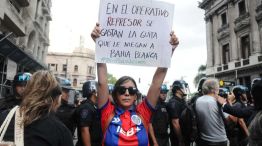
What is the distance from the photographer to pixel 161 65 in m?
2.89

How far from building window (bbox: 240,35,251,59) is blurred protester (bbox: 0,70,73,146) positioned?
25762 millimetres

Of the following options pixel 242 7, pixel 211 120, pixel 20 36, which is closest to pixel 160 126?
pixel 211 120

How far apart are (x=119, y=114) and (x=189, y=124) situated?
2124mm

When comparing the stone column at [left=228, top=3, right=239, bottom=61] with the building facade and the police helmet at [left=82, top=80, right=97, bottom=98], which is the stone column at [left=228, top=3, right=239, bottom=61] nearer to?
the police helmet at [left=82, top=80, right=97, bottom=98]

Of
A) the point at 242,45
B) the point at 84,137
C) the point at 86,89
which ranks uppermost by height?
the point at 242,45

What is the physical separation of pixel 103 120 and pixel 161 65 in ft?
2.96

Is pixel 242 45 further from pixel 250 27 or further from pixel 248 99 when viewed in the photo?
pixel 248 99

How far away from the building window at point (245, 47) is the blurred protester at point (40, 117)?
2576cm

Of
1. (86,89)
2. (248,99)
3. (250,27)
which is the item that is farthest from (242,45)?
(86,89)

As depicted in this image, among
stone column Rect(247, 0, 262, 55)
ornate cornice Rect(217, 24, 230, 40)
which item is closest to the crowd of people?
stone column Rect(247, 0, 262, 55)

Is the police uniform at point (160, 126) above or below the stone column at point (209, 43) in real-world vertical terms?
below

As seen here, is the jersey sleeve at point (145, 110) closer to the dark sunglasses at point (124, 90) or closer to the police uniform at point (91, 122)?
the dark sunglasses at point (124, 90)

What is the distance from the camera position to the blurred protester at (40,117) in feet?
5.45

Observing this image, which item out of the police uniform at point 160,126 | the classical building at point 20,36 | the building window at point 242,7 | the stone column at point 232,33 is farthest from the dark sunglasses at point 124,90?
the building window at point 242,7
